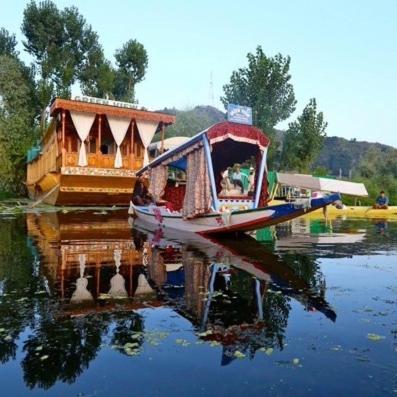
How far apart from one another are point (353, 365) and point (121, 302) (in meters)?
3.04

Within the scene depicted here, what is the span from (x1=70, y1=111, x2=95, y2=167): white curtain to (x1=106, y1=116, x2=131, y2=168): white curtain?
3.72 feet

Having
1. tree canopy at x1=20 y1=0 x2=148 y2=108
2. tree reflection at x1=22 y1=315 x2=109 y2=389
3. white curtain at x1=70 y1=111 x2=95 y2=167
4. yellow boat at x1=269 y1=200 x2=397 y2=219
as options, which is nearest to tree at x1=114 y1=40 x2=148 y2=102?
tree canopy at x1=20 y1=0 x2=148 y2=108

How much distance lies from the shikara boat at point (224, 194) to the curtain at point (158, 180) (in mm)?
510

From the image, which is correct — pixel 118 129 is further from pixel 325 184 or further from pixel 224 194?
pixel 224 194

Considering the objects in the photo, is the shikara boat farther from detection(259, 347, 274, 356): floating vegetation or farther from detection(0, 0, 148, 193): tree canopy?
detection(0, 0, 148, 193): tree canopy

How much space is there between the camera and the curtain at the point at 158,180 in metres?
15.1

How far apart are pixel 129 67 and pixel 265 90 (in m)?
16.0

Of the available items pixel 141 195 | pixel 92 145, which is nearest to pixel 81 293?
pixel 141 195

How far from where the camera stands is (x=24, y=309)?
17.1 ft

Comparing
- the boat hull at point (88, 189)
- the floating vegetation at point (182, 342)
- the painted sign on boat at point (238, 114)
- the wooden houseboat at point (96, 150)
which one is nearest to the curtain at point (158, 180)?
the painted sign on boat at point (238, 114)

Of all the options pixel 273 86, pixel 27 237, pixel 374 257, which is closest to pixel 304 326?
pixel 374 257

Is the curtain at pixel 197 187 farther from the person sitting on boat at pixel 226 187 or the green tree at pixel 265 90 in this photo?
the green tree at pixel 265 90

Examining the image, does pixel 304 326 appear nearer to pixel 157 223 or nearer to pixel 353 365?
pixel 353 365

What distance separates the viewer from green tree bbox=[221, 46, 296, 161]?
39.8m
